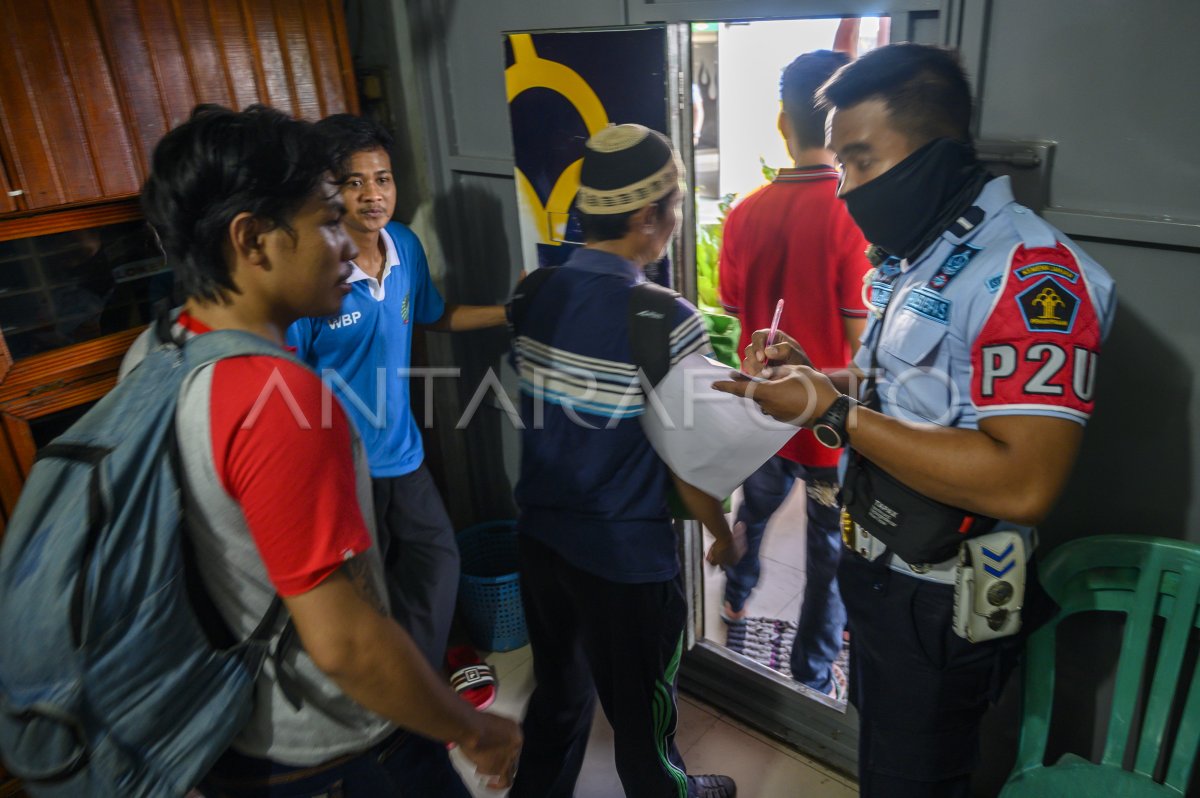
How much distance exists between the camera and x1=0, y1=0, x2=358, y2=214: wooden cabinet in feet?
6.54

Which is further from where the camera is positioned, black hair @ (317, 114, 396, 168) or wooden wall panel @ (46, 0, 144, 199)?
black hair @ (317, 114, 396, 168)

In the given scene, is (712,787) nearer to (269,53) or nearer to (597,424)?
(597,424)

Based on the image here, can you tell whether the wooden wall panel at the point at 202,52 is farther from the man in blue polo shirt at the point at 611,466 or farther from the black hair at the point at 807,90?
the black hair at the point at 807,90

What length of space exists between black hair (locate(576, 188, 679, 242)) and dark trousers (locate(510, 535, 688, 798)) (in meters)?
0.76

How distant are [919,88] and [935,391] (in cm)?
55

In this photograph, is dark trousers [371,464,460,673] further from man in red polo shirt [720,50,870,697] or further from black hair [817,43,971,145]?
black hair [817,43,971,145]

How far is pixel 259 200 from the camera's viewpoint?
1183 millimetres

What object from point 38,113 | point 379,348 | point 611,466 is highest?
point 38,113

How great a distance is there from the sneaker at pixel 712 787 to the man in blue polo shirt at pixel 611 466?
11.5 inches

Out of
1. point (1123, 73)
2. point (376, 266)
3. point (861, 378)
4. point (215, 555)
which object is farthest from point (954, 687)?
point (376, 266)

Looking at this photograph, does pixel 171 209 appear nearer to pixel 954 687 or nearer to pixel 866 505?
pixel 866 505

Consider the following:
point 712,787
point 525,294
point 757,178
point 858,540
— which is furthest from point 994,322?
point 757,178

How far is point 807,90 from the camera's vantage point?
7.60 feet

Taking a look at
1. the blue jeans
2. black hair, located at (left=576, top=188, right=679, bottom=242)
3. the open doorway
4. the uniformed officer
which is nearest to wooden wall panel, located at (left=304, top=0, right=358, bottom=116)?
the open doorway
